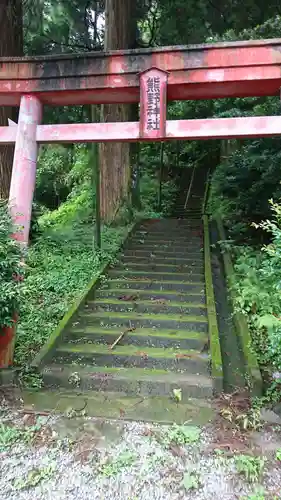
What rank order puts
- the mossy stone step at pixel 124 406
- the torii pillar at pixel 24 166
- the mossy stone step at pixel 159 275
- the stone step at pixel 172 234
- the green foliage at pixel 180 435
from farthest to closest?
1. the stone step at pixel 172 234
2. the mossy stone step at pixel 159 275
3. the torii pillar at pixel 24 166
4. the mossy stone step at pixel 124 406
5. the green foliage at pixel 180 435

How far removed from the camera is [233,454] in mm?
3365

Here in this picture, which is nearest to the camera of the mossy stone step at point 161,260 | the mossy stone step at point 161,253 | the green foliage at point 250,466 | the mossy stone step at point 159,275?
the green foliage at point 250,466

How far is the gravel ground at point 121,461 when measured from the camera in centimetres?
299

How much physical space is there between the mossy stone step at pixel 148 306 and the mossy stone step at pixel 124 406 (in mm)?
1960

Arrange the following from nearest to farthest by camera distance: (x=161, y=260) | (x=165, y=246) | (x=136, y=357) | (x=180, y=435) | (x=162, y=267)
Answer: (x=180, y=435) → (x=136, y=357) → (x=162, y=267) → (x=161, y=260) → (x=165, y=246)

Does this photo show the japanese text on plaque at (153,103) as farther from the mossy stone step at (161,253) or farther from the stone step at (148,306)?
the mossy stone step at (161,253)

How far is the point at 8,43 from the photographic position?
324 inches

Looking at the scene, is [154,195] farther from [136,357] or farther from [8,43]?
[136,357]

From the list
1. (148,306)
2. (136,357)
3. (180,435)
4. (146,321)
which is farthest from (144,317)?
(180,435)

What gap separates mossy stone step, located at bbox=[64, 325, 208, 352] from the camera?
5.22 meters

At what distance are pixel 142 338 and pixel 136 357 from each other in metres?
0.47

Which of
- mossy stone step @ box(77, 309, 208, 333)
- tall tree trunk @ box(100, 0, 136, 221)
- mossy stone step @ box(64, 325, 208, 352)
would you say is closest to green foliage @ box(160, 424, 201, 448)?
mossy stone step @ box(64, 325, 208, 352)

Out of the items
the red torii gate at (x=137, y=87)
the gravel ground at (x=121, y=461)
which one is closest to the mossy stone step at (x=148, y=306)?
the red torii gate at (x=137, y=87)

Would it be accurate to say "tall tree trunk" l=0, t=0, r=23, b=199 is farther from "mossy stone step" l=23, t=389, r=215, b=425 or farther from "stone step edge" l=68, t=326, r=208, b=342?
"mossy stone step" l=23, t=389, r=215, b=425
